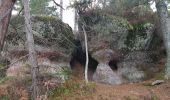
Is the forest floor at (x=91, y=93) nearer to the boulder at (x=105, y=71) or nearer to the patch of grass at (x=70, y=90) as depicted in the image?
the patch of grass at (x=70, y=90)

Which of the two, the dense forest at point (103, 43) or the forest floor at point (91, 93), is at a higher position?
the dense forest at point (103, 43)

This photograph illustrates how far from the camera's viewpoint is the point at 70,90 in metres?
13.6

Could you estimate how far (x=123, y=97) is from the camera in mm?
13180

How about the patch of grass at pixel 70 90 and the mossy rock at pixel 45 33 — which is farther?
the mossy rock at pixel 45 33

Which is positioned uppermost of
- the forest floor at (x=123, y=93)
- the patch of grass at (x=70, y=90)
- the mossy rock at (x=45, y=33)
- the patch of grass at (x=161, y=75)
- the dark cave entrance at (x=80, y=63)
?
the mossy rock at (x=45, y=33)

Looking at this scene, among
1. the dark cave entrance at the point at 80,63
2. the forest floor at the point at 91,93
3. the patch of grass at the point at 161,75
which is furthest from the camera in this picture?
the dark cave entrance at the point at 80,63

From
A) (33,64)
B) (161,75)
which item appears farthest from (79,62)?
(33,64)

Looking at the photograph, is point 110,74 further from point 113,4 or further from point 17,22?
point 17,22

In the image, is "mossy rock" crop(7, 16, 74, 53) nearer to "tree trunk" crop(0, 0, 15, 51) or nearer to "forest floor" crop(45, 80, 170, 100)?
"forest floor" crop(45, 80, 170, 100)

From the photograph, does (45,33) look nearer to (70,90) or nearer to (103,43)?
(103,43)

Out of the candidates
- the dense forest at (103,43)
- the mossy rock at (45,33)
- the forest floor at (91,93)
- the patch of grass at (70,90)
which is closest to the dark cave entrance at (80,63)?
the dense forest at (103,43)

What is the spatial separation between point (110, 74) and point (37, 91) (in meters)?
6.73

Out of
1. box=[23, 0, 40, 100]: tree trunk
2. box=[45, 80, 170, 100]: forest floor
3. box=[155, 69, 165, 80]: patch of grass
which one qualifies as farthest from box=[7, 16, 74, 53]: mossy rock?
box=[23, 0, 40, 100]: tree trunk

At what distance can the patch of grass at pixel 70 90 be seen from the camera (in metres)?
13.0
